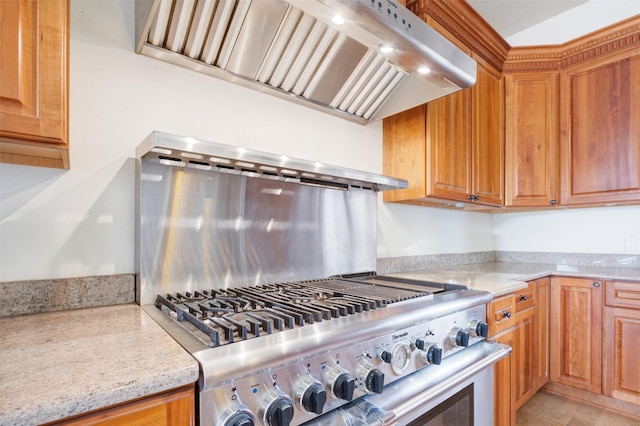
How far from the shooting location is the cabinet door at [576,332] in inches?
81.8

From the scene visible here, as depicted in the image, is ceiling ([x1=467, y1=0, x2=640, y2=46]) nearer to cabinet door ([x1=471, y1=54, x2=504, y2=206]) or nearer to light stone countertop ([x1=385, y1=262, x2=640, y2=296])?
cabinet door ([x1=471, y1=54, x2=504, y2=206])

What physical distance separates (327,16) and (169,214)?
88cm

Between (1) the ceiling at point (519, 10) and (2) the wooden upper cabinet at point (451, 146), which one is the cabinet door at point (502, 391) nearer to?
(2) the wooden upper cabinet at point (451, 146)

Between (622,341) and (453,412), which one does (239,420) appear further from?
(622,341)

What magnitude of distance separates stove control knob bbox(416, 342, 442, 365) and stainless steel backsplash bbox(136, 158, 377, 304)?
2.22ft

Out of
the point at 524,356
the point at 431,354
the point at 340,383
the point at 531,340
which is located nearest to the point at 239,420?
the point at 340,383

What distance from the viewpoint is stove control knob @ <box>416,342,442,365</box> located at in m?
1.05

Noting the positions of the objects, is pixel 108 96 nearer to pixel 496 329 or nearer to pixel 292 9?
pixel 292 9

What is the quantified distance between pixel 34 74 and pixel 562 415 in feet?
9.64

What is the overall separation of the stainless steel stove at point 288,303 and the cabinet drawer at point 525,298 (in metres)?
0.52

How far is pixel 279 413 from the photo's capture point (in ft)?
2.19

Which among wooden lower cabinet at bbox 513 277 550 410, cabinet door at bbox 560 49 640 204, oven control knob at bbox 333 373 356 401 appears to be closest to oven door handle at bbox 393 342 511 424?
oven control knob at bbox 333 373 356 401

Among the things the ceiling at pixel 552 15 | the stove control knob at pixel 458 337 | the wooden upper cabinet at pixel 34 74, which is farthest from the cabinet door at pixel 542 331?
the wooden upper cabinet at pixel 34 74

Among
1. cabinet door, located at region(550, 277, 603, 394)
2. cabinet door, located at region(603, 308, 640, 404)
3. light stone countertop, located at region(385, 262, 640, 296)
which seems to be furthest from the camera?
cabinet door, located at region(550, 277, 603, 394)
